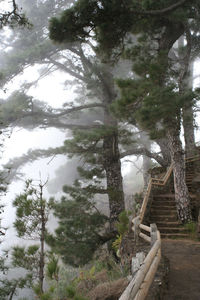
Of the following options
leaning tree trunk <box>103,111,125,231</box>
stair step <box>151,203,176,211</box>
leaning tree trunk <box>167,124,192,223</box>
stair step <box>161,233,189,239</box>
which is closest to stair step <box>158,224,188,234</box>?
stair step <box>161,233,189,239</box>

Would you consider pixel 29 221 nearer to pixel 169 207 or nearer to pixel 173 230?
pixel 173 230

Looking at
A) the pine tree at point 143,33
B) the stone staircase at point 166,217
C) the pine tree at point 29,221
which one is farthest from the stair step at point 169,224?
the pine tree at point 29,221

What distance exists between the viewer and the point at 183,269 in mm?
5934

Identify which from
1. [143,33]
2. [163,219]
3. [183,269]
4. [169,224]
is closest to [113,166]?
[163,219]

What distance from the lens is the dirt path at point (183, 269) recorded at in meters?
4.67

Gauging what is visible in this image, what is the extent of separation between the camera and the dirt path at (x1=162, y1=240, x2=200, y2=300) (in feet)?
15.3

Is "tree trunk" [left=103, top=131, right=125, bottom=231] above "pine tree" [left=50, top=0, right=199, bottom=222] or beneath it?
beneath

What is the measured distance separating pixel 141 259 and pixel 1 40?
1559 cm

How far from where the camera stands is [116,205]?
11445 millimetres

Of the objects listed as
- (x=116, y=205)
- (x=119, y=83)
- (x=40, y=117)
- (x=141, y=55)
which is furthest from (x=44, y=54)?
(x=116, y=205)

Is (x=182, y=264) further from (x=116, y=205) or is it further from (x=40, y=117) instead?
(x=40, y=117)

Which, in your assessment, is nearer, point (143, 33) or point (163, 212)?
point (143, 33)

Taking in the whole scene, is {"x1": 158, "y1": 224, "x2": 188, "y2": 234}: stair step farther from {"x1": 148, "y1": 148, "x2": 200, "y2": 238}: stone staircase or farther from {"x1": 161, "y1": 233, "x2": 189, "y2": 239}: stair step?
{"x1": 161, "y1": 233, "x2": 189, "y2": 239}: stair step

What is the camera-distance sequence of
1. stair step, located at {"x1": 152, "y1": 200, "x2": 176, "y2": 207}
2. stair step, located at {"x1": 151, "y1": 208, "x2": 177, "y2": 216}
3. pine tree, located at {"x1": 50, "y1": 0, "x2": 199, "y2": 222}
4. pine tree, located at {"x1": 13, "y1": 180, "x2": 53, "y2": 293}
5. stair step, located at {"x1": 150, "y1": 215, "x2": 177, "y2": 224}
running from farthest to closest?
stair step, located at {"x1": 152, "y1": 200, "x2": 176, "y2": 207}, stair step, located at {"x1": 151, "y1": 208, "x2": 177, "y2": 216}, stair step, located at {"x1": 150, "y1": 215, "x2": 177, "y2": 224}, pine tree, located at {"x1": 50, "y1": 0, "x2": 199, "y2": 222}, pine tree, located at {"x1": 13, "y1": 180, "x2": 53, "y2": 293}
